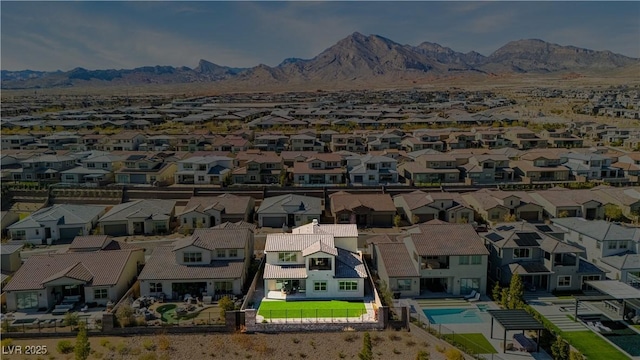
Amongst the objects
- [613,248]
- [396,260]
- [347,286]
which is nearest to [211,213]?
[347,286]

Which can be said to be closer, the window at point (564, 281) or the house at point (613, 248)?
the window at point (564, 281)

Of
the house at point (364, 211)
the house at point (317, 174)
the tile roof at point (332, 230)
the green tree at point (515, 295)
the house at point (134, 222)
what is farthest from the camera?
the house at point (317, 174)

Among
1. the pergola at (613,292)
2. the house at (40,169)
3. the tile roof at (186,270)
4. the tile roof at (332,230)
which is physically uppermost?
the house at (40,169)

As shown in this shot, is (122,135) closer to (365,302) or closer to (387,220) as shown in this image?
(387,220)

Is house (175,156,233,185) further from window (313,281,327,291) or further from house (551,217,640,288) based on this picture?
→ house (551,217,640,288)

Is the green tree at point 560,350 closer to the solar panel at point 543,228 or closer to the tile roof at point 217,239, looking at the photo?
the solar panel at point 543,228

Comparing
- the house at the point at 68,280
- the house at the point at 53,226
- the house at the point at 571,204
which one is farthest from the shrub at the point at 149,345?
the house at the point at 571,204

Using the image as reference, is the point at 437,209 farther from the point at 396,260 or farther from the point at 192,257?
the point at 192,257
